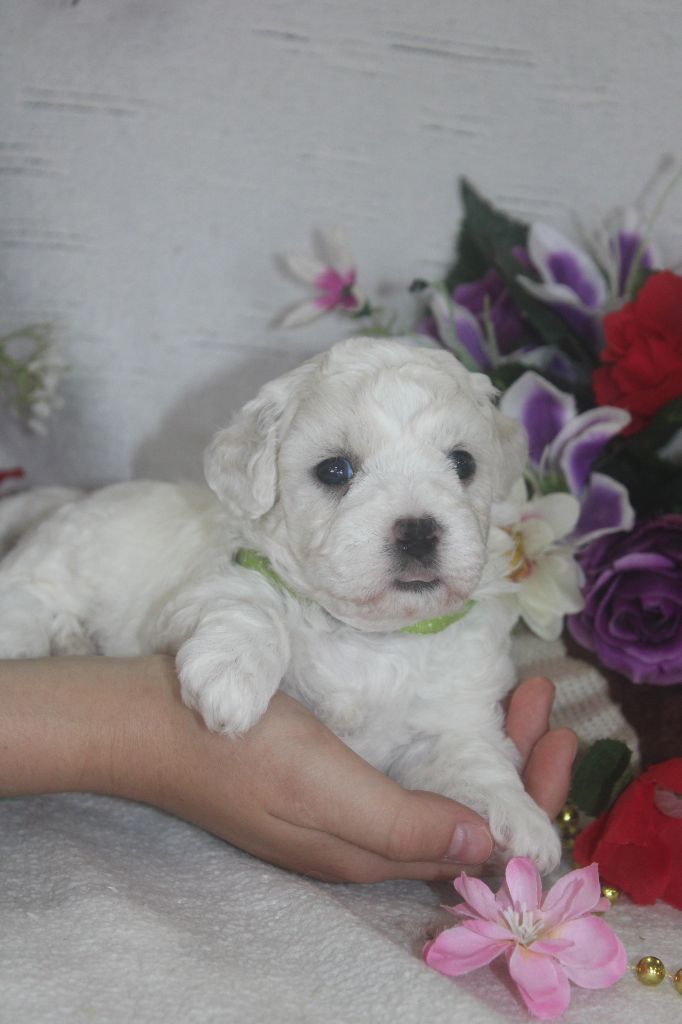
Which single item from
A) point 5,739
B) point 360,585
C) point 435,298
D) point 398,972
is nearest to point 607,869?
point 398,972

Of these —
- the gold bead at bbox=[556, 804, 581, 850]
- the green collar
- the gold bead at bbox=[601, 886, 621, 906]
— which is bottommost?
the gold bead at bbox=[556, 804, 581, 850]

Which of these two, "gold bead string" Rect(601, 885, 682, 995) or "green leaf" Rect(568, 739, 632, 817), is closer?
"gold bead string" Rect(601, 885, 682, 995)

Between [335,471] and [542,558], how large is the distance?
1.82ft

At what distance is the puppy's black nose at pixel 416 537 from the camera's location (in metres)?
1.55

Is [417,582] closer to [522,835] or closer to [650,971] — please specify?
[522,835]

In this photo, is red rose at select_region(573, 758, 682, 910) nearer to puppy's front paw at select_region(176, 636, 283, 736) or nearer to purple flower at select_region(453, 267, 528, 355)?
puppy's front paw at select_region(176, 636, 283, 736)

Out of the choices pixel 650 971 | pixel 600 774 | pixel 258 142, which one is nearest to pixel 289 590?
pixel 600 774

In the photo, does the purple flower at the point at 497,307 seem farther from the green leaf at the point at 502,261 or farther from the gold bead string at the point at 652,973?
the gold bead string at the point at 652,973

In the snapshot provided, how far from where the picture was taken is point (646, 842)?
5.15ft

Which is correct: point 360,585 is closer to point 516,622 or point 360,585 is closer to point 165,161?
point 516,622

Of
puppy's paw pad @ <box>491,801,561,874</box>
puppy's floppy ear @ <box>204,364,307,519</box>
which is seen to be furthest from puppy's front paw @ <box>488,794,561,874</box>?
puppy's floppy ear @ <box>204,364,307,519</box>

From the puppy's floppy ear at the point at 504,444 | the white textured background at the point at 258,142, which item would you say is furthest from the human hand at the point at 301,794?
the white textured background at the point at 258,142

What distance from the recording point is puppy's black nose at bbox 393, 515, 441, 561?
155 centimetres

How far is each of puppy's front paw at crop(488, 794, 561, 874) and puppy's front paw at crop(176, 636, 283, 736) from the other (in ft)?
1.29
